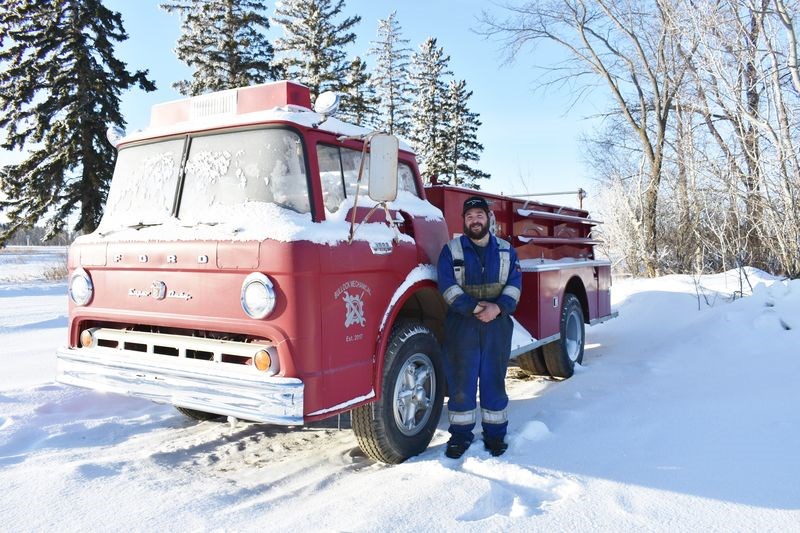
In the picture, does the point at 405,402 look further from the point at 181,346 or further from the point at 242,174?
the point at 242,174

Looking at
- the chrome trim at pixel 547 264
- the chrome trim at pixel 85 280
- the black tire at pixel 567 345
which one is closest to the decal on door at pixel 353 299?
the chrome trim at pixel 85 280

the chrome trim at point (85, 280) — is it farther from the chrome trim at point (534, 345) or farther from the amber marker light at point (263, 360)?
the chrome trim at point (534, 345)

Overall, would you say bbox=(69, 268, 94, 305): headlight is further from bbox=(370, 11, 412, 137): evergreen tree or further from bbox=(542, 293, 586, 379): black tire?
bbox=(370, 11, 412, 137): evergreen tree

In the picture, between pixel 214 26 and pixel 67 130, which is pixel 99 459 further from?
pixel 214 26

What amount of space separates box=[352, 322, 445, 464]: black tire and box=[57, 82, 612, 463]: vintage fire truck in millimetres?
12

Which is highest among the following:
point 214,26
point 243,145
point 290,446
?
point 214,26

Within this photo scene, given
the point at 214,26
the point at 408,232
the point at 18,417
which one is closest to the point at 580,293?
the point at 408,232

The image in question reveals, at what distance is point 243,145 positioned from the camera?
145 inches

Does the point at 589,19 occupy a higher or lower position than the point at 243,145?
higher

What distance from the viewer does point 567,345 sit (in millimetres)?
6516

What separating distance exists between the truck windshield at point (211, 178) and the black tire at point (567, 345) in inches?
150

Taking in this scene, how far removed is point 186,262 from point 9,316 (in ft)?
31.0

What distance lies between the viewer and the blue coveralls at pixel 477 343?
13.1ft

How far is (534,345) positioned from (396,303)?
2.16m
